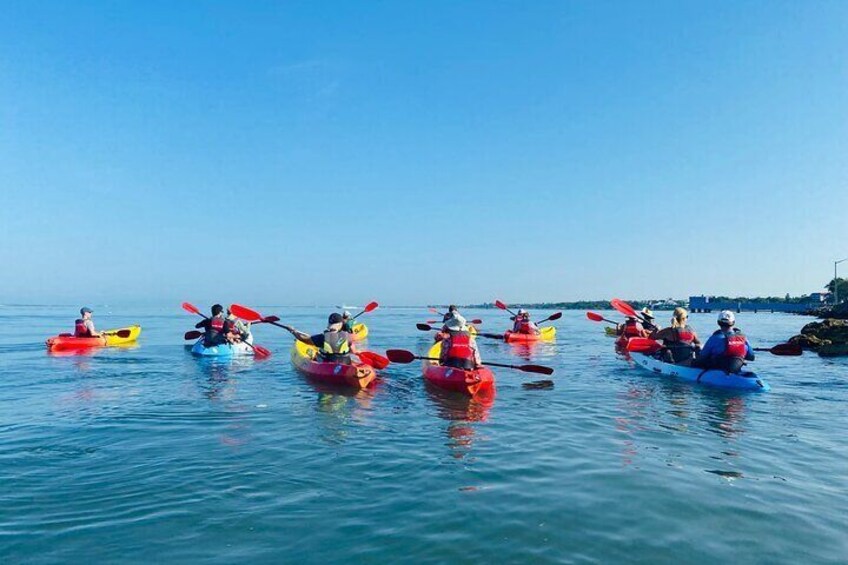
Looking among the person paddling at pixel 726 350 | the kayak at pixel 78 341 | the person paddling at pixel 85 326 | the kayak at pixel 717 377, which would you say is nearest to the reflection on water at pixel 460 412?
the kayak at pixel 717 377

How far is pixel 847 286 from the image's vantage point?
10012 cm

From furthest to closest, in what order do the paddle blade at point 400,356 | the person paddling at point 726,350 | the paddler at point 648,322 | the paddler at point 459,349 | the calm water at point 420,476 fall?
1. the paddler at point 648,322
2. the paddle blade at point 400,356
3. the person paddling at point 726,350
4. the paddler at point 459,349
5. the calm water at point 420,476

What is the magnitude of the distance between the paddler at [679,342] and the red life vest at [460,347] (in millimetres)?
7192

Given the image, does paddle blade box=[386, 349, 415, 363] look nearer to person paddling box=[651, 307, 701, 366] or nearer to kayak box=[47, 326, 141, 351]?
person paddling box=[651, 307, 701, 366]

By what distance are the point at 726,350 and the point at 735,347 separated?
26 cm

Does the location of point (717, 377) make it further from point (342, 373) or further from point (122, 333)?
point (122, 333)

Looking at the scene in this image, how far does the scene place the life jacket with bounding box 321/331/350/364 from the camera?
603 inches

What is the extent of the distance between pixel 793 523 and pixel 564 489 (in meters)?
2.45

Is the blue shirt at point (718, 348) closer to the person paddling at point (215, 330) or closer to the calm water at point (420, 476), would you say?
the calm water at point (420, 476)

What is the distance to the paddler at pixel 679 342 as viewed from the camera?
55.1 ft

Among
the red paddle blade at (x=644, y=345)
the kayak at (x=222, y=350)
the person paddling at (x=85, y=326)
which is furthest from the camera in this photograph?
the person paddling at (x=85, y=326)

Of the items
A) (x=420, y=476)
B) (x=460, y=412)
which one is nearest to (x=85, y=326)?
(x=460, y=412)

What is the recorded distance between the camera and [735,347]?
14.6 metres

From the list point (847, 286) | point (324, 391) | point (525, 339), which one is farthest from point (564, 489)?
point (847, 286)
